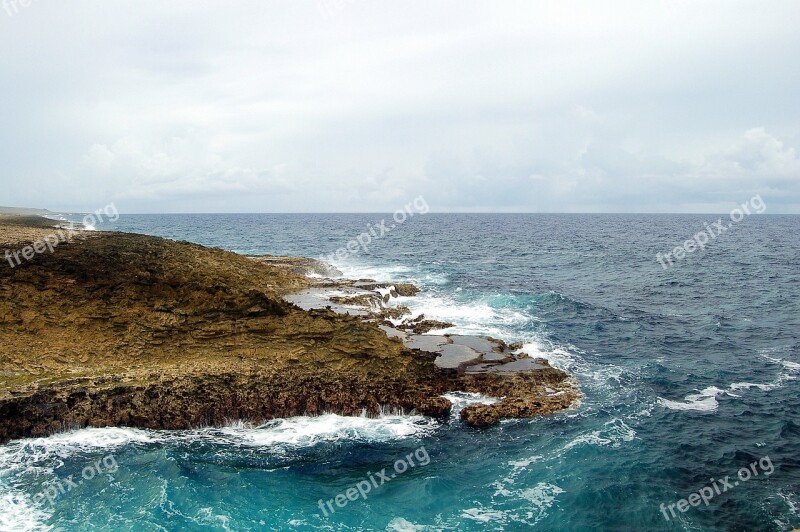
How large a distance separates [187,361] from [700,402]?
27.6 metres

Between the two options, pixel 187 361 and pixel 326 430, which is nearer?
pixel 326 430

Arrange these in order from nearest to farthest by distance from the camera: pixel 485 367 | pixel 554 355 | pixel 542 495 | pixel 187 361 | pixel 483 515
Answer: pixel 483 515
pixel 542 495
pixel 187 361
pixel 485 367
pixel 554 355

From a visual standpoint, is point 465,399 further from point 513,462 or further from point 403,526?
point 403,526

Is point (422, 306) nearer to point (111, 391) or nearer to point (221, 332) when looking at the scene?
point (221, 332)

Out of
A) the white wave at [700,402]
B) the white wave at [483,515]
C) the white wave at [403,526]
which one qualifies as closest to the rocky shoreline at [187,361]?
the white wave at [700,402]

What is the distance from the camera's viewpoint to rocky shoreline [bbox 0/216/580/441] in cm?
2502

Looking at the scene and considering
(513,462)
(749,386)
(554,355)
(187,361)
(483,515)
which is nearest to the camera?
(483,515)

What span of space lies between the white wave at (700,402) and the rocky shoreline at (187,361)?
5.12 metres

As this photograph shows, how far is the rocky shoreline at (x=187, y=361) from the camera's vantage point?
82.1 feet

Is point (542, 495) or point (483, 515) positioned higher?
point (542, 495)

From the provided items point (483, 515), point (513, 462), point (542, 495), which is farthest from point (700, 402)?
point (483, 515)

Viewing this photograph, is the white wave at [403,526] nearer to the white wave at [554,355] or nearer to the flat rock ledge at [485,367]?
the flat rock ledge at [485,367]

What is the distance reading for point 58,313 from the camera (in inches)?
1088

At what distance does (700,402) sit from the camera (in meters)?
29.8
